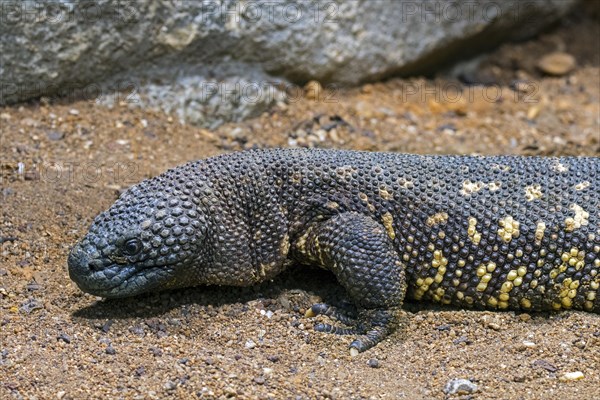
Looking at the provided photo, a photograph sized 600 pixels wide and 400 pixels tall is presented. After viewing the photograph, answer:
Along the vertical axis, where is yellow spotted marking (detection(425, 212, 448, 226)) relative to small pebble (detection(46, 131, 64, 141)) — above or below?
above

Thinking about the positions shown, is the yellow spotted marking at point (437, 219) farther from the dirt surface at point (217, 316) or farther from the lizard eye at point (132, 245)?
the lizard eye at point (132, 245)

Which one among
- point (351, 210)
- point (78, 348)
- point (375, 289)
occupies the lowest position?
point (78, 348)

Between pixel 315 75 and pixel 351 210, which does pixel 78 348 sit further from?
pixel 315 75

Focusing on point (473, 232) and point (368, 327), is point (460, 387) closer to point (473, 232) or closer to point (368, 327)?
point (368, 327)

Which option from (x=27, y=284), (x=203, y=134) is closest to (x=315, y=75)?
(x=203, y=134)

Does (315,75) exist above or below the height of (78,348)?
above

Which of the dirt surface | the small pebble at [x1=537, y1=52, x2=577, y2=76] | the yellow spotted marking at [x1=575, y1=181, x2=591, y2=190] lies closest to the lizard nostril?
the dirt surface

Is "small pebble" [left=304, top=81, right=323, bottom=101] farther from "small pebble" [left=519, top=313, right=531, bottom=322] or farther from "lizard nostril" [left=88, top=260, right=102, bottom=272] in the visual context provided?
"lizard nostril" [left=88, top=260, right=102, bottom=272]
